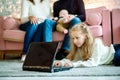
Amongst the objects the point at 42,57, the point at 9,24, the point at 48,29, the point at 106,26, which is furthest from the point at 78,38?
the point at 9,24

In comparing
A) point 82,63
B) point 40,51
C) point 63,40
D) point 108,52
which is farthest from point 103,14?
point 40,51

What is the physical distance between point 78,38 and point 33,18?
95cm

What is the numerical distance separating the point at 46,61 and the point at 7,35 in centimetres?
145

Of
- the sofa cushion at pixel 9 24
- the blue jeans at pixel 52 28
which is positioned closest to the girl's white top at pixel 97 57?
the blue jeans at pixel 52 28

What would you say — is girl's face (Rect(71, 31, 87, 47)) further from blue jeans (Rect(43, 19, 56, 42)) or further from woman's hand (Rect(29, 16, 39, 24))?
woman's hand (Rect(29, 16, 39, 24))

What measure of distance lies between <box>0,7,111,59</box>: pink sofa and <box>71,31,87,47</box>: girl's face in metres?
0.87

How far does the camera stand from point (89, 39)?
2.04 meters

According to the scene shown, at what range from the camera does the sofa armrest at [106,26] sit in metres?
2.99

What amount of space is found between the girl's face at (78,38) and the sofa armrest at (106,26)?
3.29ft

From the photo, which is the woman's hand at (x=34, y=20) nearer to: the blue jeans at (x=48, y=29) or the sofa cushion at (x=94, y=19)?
the blue jeans at (x=48, y=29)

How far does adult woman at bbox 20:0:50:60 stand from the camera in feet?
9.21

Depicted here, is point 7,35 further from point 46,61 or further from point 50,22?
point 46,61

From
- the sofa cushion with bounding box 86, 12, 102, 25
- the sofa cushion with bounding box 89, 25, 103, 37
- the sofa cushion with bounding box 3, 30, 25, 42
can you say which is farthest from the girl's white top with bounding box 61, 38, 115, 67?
the sofa cushion with bounding box 3, 30, 25, 42

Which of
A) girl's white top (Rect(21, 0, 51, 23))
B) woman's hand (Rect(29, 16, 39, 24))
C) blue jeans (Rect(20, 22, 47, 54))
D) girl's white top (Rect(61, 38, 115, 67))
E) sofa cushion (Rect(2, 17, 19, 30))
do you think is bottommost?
girl's white top (Rect(61, 38, 115, 67))
